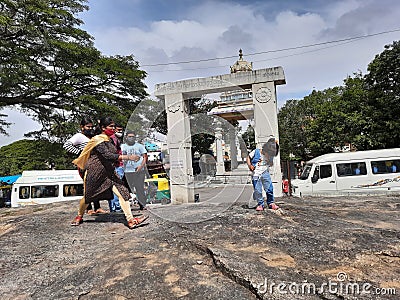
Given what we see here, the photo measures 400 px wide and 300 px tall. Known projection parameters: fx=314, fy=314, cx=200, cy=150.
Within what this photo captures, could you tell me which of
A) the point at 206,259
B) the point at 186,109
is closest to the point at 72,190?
the point at 186,109

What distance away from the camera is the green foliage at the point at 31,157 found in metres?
15.6

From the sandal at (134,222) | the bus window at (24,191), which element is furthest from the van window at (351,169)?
the bus window at (24,191)

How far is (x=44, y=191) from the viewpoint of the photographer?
49.8ft

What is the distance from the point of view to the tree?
12359 mm

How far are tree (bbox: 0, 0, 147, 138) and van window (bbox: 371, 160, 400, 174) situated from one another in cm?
1074

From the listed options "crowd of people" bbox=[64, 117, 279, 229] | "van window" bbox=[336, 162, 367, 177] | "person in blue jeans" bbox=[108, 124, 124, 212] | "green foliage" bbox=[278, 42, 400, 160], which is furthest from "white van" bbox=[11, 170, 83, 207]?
"green foliage" bbox=[278, 42, 400, 160]

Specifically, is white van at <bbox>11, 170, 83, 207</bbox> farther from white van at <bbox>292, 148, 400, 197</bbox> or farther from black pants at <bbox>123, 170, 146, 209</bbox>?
white van at <bbox>292, 148, 400, 197</bbox>

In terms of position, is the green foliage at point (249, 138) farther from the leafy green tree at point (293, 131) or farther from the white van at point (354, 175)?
the leafy green tree at point (293, 131)

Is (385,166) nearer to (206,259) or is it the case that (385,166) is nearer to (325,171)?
(325,171)

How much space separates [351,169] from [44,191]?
1396cm

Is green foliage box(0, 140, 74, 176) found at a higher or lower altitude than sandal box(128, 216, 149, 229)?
higher

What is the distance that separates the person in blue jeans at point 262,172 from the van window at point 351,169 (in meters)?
8.30

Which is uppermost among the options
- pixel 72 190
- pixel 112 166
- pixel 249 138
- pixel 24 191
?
pixel 249 138

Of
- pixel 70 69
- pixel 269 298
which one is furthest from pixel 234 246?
pixel 70 69
